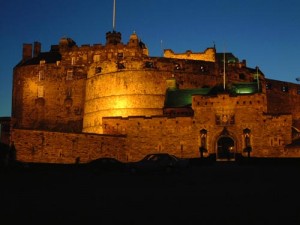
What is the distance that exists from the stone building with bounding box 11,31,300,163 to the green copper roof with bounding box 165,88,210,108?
0.10m

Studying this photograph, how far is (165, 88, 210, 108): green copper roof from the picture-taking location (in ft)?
161

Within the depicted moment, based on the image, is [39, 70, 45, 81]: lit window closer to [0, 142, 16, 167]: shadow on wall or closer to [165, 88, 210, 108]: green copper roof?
[165, 88, 210, 108]: green copper roof

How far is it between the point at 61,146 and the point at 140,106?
57.9ft

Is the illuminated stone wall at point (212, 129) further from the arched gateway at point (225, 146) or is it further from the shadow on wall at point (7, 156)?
the shadow on wall at point (7, 156)

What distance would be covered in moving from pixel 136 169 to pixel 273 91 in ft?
136

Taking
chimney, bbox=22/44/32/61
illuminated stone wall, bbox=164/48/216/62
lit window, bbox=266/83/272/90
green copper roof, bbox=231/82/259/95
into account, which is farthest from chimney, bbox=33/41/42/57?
green copper roof, bbox=231/82/259/95

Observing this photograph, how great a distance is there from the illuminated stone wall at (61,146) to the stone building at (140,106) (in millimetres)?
77

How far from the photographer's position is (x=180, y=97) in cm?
5050

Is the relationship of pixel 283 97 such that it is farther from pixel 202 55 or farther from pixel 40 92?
pixel 40 92

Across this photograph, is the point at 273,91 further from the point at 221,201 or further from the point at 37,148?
the point at 221,201

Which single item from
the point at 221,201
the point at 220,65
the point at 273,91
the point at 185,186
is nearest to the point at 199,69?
the point at 220,65

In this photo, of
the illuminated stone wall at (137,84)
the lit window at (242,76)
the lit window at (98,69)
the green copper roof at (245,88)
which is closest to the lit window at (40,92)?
the illuminated stone wall at (137,84)

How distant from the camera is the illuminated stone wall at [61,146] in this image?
37.8 m

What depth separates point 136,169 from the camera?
23.3 m
